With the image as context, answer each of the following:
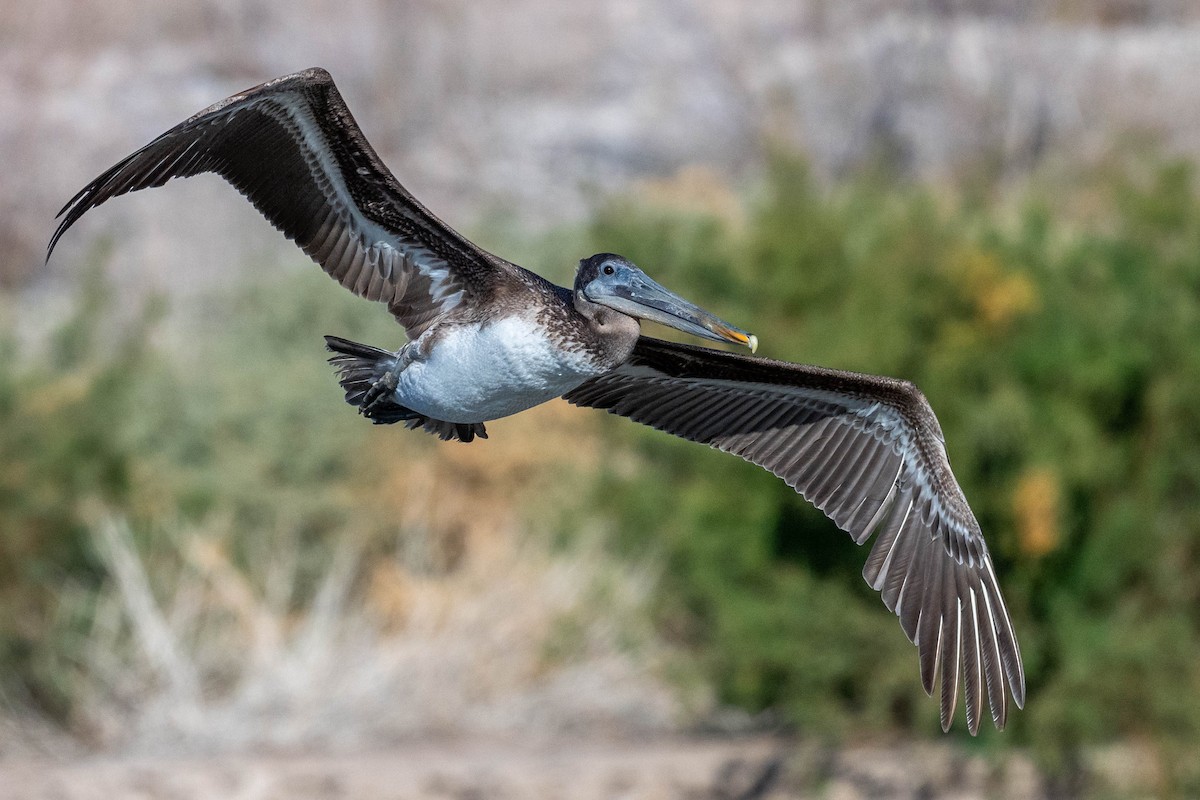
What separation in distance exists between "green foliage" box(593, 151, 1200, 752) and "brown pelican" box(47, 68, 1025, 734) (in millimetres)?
3881

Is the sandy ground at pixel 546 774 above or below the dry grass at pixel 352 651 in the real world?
below

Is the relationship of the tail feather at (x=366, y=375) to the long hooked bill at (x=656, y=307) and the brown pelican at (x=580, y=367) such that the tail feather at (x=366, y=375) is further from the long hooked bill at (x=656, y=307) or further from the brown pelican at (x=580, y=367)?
the long hooked bill at (x=656, y=307)

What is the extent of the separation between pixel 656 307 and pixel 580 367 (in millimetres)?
312

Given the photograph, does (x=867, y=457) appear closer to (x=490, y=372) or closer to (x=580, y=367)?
(x=580, y=367)

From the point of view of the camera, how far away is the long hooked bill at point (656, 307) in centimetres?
591

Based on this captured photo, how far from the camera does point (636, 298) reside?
233 inches

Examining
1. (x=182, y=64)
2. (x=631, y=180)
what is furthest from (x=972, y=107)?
(x=182, y=64)

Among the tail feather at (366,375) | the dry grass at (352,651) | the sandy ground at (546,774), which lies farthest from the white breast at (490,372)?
the dry grass at (352,651)

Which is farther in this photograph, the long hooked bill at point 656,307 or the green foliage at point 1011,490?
the green foliage at point 1011,490

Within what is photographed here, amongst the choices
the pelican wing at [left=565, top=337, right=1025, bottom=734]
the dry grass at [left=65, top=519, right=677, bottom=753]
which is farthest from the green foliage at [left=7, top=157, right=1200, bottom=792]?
the pelican wing at [left=565, top=337, right=1025, bottom=734]

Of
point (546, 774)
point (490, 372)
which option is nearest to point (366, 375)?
point (490, 372)

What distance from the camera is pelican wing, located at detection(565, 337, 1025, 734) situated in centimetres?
671

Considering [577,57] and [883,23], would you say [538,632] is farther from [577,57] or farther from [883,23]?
[883,23]

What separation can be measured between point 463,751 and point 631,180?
1062 cm
